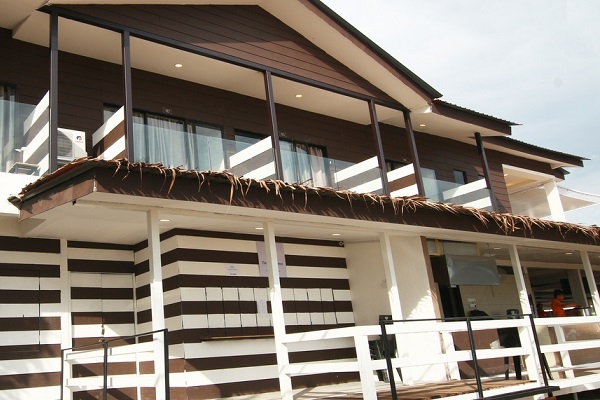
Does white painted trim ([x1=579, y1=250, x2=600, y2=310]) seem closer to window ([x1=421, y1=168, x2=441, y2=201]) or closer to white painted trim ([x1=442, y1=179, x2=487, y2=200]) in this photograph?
white painted trim ([x1=442, y1=179, x2=487, y2=200])

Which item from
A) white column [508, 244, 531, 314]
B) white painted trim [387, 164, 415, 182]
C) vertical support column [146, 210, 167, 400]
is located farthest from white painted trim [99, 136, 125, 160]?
white column [508, 244, 531, 314]

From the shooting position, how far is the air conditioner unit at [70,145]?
385 inches

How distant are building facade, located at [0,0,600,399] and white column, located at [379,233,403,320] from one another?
40mm

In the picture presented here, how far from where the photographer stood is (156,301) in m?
8.67

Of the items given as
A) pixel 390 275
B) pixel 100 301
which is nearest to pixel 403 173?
pixel 390 275

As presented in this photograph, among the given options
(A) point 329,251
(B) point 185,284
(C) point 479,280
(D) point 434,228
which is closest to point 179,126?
(B) point 185,284

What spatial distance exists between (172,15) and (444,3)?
5644mm

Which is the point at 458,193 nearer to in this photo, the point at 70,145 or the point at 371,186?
the point at 371,186

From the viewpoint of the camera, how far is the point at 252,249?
40.0 feet

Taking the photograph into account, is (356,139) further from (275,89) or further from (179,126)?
(179,126)

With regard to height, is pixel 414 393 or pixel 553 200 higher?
pixel 553 200

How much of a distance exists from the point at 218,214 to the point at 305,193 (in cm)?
144

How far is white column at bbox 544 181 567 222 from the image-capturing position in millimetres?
20312

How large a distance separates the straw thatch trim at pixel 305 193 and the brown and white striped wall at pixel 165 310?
1.92 metres
